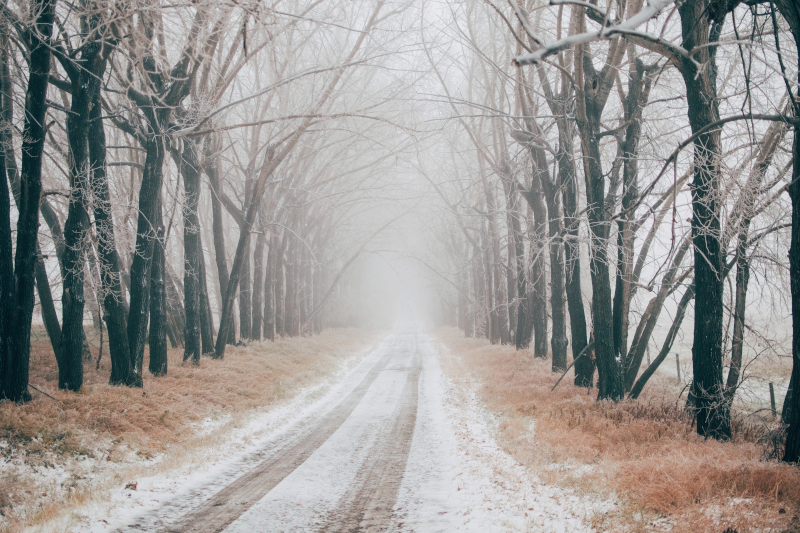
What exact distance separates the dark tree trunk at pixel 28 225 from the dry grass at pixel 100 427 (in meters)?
0.52

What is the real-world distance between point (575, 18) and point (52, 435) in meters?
11.8

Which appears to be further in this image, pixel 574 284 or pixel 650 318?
pixel 574 284

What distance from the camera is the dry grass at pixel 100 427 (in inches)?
216

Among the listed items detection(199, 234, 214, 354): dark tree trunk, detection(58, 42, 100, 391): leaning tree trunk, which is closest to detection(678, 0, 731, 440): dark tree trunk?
detection(58, 42, 100, 391): leaning tree trunk

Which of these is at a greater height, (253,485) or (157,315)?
(157,315)

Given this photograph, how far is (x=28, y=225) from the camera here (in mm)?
7668

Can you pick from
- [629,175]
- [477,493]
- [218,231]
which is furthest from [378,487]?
[218,231]

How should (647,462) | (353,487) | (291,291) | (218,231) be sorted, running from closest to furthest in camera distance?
(647,462), (353,487), (218,231), (291,291)

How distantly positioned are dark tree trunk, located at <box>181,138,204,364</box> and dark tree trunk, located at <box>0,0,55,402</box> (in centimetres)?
524

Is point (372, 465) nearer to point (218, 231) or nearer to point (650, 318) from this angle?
point (650, 318)

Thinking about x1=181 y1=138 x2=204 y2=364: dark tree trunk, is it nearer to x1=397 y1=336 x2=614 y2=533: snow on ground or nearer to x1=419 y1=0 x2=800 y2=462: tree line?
x1=419 y1=0 x2=800 y2=462: tree line

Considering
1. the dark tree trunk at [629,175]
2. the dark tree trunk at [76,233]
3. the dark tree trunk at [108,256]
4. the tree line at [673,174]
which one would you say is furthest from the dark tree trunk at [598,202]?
the dark tree trunk at [76,233]

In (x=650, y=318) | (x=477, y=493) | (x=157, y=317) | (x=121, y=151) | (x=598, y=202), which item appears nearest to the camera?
(x=477, y=493)

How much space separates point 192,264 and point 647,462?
500 inches
